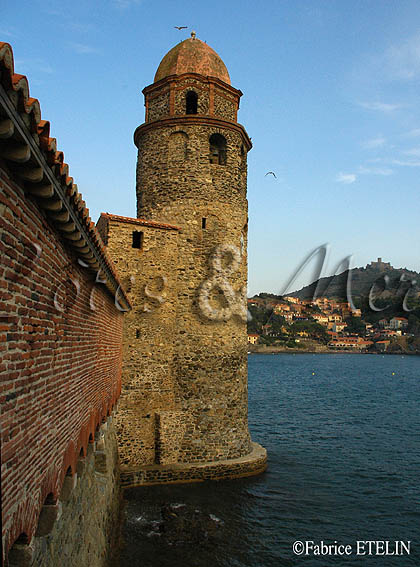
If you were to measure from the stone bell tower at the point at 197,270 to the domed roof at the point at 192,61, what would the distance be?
6 centimetres

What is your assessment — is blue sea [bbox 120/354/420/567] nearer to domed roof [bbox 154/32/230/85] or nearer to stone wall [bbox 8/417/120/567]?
stone wall [bbox 8/417/120/567]

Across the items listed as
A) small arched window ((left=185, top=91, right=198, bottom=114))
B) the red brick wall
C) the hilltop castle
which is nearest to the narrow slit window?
the hilltop castle

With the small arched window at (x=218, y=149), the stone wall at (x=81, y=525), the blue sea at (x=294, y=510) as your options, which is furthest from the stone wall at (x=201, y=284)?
the stone wall at (x=81, y=525)

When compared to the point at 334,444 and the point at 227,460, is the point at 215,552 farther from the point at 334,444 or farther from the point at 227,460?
the point at 334,444

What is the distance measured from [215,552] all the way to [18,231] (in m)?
11.8

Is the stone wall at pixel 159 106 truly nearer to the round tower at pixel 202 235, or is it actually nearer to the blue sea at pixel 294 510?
the round tower at pixel 202 235

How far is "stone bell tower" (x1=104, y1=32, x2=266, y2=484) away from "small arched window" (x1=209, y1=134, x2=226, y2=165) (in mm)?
43

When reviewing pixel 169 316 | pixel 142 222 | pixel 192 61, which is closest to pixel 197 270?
pixel 169 316

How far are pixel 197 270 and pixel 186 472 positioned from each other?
7.12m

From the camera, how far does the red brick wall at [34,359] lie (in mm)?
3166

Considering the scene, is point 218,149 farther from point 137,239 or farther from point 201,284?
point 201,284

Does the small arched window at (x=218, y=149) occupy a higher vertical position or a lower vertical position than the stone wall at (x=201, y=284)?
higher

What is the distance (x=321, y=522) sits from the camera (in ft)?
47.6

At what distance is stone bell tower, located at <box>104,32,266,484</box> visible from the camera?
15789 millimetres
